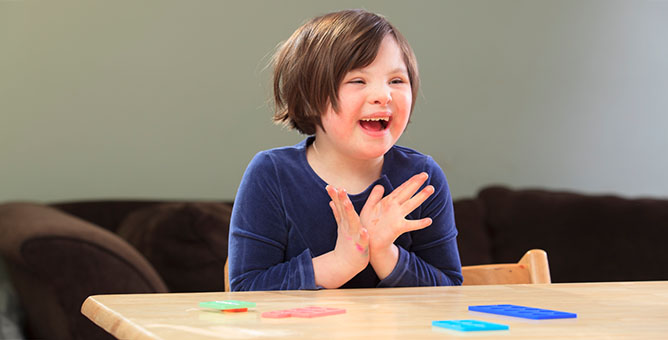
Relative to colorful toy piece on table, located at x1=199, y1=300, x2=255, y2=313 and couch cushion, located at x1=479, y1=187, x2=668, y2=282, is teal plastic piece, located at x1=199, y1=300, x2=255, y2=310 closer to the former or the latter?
colorful toy piece on table, located at x1=199, y1=300, x2=255, y2=313

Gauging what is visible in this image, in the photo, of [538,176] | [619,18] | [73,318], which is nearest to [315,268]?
[73,318]

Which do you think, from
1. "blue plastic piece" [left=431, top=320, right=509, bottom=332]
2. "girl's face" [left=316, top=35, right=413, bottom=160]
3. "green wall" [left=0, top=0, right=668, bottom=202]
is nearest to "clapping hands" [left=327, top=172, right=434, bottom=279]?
"girl's face" [left=316, top=35, right=413, bottom=160]

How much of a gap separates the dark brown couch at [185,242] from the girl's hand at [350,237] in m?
1.04

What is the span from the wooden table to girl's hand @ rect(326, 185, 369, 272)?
0.06m

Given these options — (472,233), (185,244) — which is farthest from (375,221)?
(472,233)

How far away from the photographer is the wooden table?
0.63 meters

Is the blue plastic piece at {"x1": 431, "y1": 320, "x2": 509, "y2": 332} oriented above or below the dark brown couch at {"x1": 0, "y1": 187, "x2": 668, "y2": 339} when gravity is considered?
above

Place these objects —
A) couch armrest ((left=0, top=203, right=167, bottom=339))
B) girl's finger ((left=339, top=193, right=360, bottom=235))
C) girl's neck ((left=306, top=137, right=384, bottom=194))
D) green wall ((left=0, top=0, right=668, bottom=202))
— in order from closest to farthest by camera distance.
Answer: girl's finger ((left=339, top=193, right=360, bottom=235))
girl's neck ((left=306, top=137, right=384, bottom=194))
couch armrest ((left=0, top=203, right=167, bottom=339))
green wall ((left=0, top=0, right=668, bottom=202))

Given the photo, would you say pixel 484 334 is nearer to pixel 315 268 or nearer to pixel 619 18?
pixel 315 268

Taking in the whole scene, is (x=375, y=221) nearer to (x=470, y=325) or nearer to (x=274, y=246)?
(x=274, y=246)

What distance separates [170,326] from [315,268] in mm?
403

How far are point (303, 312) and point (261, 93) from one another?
2.23m

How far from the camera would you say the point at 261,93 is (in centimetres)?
288

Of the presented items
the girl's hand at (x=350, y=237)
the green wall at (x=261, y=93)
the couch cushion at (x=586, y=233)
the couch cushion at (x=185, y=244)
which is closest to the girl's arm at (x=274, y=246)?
the girl's hand at (x=350, y=237)
